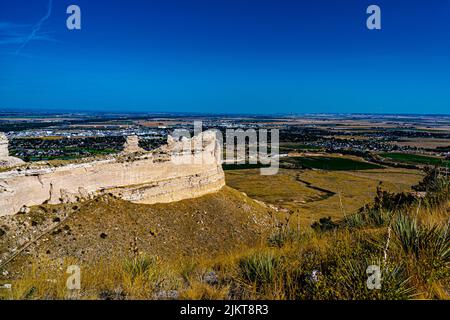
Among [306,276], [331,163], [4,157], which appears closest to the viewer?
[306,276]

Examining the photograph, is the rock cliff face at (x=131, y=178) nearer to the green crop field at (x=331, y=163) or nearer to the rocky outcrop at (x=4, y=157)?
the rocky outcrop at (x=4, y=157)

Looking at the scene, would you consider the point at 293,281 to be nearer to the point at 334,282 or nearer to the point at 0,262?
the point at 334,282

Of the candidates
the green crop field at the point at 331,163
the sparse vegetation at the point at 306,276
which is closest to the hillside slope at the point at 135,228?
the sparse vegetation at the point at 306,276

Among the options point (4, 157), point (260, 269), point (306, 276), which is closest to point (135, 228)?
point (4, 157)

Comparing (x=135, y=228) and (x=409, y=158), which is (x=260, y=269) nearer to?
(x=135, y=228)

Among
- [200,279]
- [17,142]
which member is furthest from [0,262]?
[17,142]
